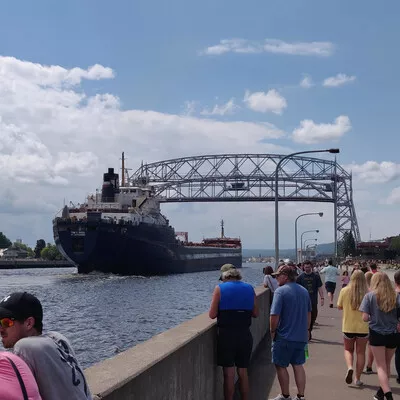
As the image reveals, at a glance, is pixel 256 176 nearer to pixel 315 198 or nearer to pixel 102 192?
pixel 315 198

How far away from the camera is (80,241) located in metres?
64.1

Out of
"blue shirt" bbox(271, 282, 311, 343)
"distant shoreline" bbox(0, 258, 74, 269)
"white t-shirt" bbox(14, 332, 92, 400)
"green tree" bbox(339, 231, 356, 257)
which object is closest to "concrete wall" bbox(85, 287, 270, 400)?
"white t-shirt" bbox(14, 332, 92, 400)

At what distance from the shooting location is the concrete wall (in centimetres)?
399

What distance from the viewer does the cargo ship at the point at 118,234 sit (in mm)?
63875

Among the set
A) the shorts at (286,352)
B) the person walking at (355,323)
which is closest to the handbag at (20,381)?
the shorts at (286,352)

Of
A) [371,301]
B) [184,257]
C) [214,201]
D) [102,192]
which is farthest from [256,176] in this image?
[371,301]

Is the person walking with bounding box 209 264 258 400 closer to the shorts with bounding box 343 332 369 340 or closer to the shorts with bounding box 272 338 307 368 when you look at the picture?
the shorts with bounding box 272 338 307 368

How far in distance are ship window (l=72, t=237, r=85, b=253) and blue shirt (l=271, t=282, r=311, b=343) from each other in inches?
2289

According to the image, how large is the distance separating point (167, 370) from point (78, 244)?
199 feet

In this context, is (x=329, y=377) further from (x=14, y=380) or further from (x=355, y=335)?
(x=14, y=380)

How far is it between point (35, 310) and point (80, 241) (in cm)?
6220

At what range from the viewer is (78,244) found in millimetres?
64375

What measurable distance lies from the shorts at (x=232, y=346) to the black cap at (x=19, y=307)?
408cm

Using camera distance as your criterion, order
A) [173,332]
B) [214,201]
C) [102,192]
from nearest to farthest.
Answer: [173,332] < [102,192] < [214,201]
